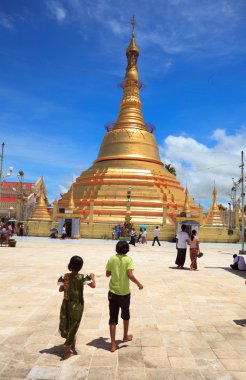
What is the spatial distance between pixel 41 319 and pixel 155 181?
106ft

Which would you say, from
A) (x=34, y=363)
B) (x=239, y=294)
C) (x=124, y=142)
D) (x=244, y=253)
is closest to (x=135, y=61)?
(x=124, y=142)

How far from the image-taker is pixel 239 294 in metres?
8.22

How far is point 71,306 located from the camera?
14.4 ft

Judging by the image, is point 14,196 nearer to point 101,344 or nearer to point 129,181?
point 129,181

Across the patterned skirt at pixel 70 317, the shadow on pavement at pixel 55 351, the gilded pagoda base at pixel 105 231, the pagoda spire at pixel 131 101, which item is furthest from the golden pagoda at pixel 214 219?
the patterned skirt at pixel 70 317

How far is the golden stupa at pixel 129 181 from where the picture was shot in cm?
3350

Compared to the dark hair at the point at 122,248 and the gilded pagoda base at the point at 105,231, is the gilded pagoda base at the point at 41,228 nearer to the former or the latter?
the gilded pagoda base at the point at 105,231

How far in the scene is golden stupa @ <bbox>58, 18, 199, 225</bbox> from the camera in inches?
1319

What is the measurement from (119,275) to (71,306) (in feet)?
2.66

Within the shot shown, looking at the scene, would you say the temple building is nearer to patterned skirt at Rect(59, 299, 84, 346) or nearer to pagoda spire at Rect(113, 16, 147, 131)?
pagoda spire at Rect(113, 16, 147, 131)

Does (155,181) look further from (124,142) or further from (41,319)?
(41,319)

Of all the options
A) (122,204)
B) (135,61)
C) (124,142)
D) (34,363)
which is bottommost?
(34,363)

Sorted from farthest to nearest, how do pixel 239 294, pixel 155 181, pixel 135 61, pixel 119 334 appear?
pixel 135 61 < pixel 155 181 < pixel 239 294 < pixel 119 334

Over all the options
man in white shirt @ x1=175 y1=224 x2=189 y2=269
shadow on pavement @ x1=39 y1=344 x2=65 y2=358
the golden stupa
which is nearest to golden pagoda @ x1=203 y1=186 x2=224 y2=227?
the golden stupa
